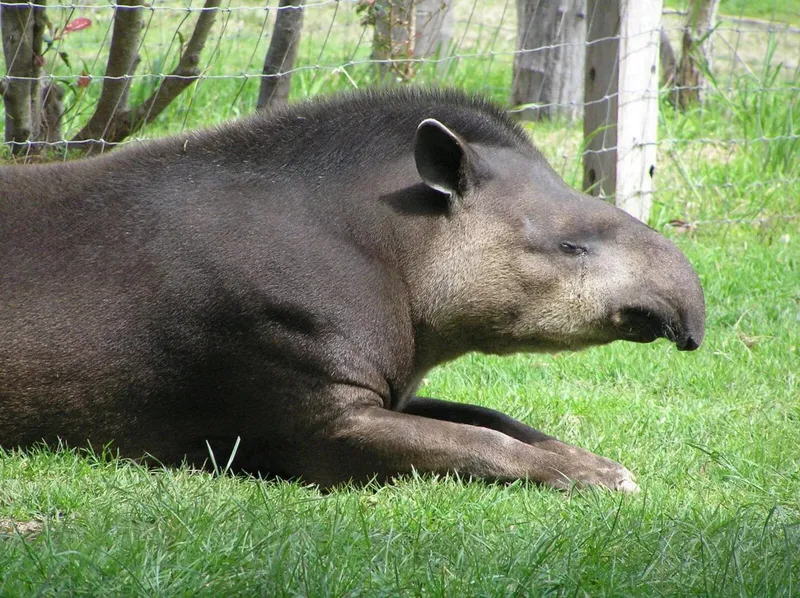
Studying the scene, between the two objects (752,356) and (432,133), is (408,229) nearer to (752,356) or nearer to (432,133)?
(432,133)

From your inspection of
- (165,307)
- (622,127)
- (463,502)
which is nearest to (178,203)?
(165,307)

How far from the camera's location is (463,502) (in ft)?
12.6

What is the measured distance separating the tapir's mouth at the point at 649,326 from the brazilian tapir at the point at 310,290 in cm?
1

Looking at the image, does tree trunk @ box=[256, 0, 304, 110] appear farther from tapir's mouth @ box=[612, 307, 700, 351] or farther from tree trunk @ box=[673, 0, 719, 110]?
tree trunk @ box=[673, 0, 719, 110]

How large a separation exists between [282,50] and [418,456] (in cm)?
321

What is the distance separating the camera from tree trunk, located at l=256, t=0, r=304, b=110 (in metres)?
6.52

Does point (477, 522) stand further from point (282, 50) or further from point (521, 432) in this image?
point (282, 50)

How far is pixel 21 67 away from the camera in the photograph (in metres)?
6.27

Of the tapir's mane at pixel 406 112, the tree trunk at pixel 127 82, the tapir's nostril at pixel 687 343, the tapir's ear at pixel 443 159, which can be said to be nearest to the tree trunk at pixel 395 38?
the tree trunk at pixel 127 82

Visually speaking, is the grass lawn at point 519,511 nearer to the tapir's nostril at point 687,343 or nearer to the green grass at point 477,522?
the green grass at point 477,522

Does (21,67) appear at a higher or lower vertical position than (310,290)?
higher

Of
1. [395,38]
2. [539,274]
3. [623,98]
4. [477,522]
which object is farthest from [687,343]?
[395,38]

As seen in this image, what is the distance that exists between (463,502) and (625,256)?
1229 millimetres

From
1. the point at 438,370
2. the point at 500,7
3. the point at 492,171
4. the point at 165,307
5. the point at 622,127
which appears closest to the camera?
the point at 165,307
